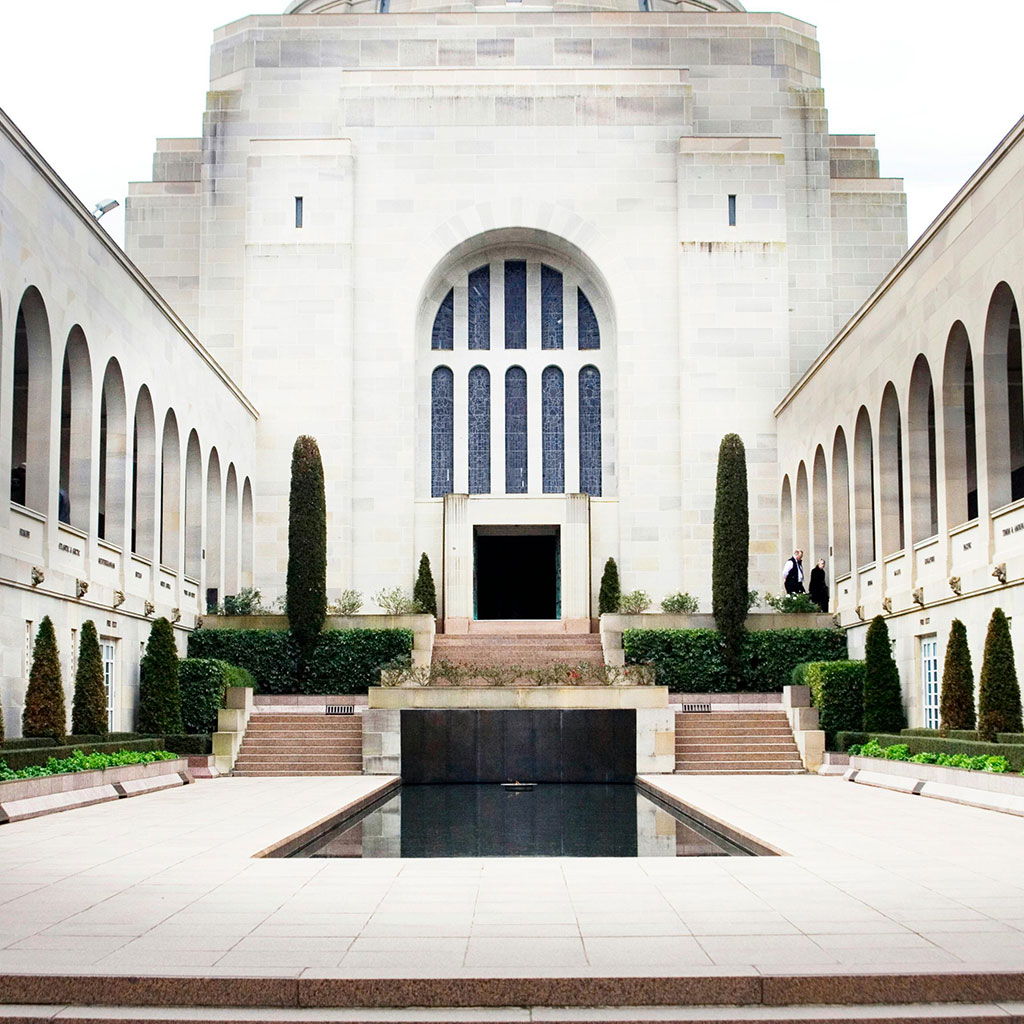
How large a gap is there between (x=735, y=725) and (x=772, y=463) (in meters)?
11.3

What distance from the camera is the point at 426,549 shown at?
34.0m

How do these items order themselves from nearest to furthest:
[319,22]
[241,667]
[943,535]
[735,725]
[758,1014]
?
1. [758,1014]
2. [943,535]
3. [735,725]
4. [241,667]
5. [319,22]

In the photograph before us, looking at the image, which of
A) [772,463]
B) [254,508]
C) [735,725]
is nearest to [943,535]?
[735,725]

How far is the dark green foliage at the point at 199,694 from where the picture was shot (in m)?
23.1

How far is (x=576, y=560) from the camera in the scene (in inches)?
1307

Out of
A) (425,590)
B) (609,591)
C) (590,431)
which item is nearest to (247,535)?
(425,590)

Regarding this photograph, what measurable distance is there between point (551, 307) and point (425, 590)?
8.49 metres

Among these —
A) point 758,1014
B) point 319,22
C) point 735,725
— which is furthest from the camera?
point 319,22

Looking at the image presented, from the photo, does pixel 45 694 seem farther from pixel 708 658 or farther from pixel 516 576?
pixel 516 576

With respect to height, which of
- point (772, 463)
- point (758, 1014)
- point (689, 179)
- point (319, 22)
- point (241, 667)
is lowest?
point (758, 1014)

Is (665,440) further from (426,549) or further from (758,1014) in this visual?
(758,1014)

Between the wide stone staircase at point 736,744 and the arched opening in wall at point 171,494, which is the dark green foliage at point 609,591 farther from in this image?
the arched opening in wall at point 171,494

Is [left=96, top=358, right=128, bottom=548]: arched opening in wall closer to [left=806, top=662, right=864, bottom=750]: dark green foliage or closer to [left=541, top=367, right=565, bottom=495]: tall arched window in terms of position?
[left=806, top=662, right=864, bottom=750]: dark green foliage

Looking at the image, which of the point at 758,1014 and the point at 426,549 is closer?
the point at 758,1014
